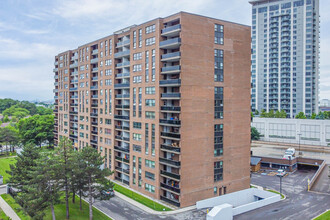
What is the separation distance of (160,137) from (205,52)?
18370 mm

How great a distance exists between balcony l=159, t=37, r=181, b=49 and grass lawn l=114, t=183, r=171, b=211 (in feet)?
97.6

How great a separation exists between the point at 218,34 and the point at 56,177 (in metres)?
38.7

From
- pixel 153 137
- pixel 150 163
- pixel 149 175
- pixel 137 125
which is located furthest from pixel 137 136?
pixel 149 175

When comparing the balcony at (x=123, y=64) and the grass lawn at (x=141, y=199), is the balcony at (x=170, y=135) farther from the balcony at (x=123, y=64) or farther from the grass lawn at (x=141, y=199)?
the balcony at (x=123, y=64)

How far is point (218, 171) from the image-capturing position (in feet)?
173

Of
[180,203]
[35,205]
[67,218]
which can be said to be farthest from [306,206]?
[35,205]

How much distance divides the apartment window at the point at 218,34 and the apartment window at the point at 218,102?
913 cm

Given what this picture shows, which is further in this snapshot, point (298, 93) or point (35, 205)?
point (298, 93)

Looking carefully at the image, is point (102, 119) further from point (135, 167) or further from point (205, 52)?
point (205, 52)

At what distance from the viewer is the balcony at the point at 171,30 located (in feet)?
158

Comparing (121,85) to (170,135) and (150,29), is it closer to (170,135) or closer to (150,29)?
(150,29)

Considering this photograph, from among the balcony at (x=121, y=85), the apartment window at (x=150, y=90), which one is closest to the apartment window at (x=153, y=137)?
the apartment window at (x=150, y=90)

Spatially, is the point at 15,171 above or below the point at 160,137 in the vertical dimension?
below

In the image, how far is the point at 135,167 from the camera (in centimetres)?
5928
